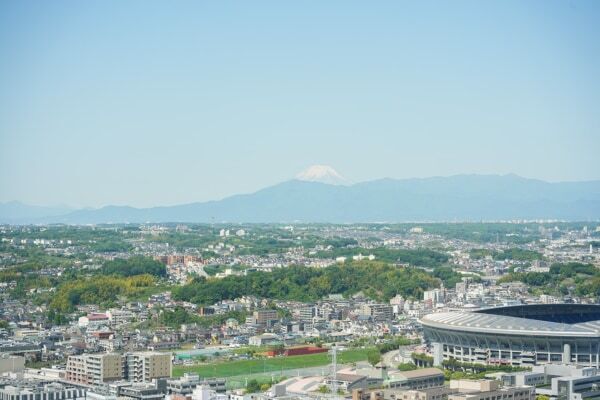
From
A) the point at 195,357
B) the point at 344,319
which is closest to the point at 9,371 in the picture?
the point at 195,357

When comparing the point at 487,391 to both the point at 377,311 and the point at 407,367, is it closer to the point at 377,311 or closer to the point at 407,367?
the point at 407,367

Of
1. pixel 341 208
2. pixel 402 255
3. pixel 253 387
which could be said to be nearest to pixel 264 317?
pixel 253 387

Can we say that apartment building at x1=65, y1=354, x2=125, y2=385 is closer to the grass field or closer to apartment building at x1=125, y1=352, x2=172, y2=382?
apartment building at x1=125, y1=352, x2=172, y2=382

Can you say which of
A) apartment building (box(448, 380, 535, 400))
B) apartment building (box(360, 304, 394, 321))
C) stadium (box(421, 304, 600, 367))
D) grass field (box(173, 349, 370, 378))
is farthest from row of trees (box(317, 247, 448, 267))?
apartment building (box(448, 380, 535, 400))

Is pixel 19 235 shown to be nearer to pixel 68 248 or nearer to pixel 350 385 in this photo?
pixel 68 248

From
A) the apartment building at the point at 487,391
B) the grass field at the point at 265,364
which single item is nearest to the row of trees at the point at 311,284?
the grass field at the point at 265,364
